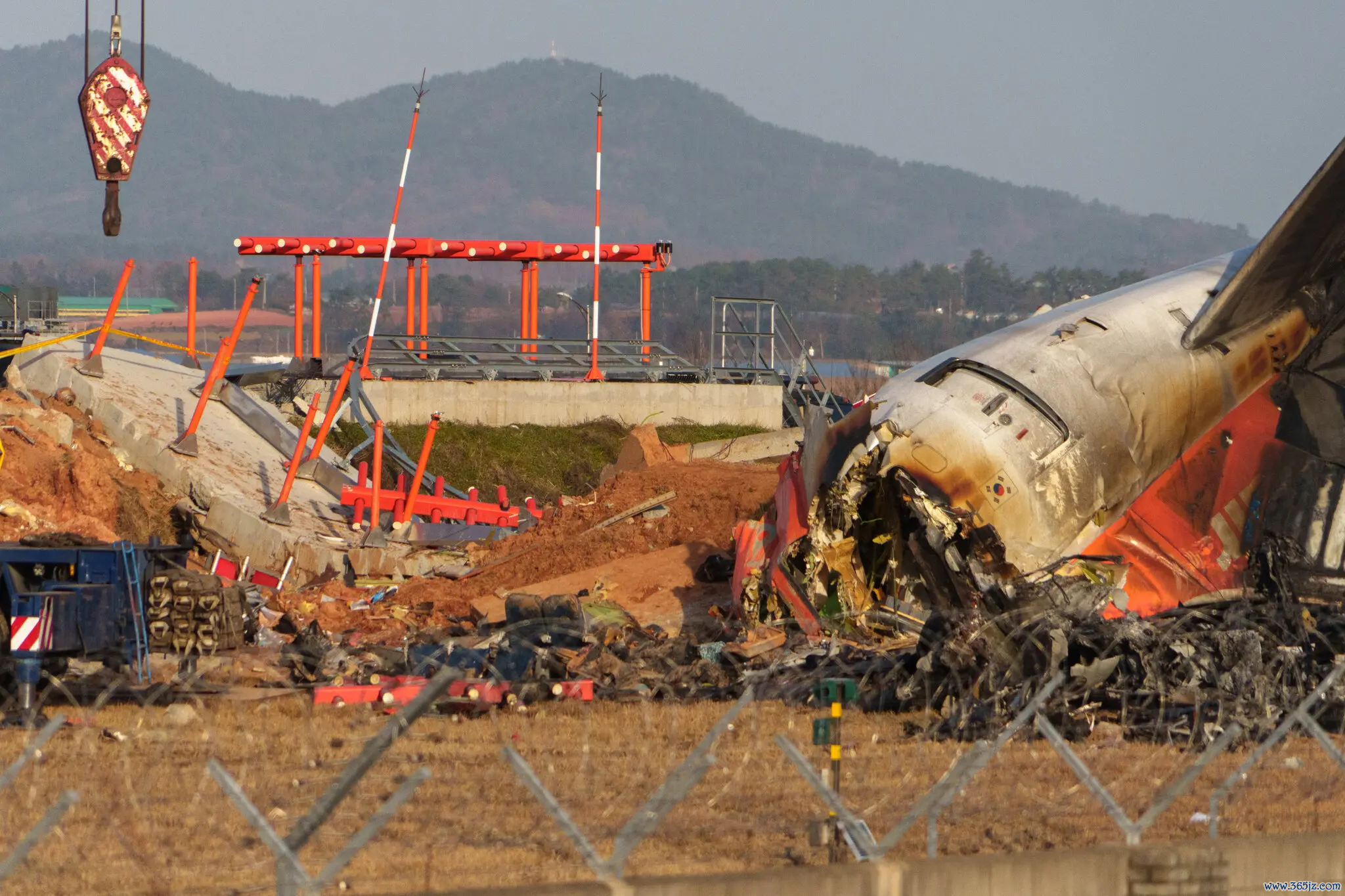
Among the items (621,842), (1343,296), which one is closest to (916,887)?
(621,842)

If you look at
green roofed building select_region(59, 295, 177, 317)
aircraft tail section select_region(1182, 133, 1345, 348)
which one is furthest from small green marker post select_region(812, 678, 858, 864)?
green roofed building select_region(59, 295, 177, 317)

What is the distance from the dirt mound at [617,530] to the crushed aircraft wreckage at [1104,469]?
449 centimetres

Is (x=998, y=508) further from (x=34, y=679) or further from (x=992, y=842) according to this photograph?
(x=34, y=679)

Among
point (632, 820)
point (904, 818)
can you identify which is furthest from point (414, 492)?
point (632, 820)

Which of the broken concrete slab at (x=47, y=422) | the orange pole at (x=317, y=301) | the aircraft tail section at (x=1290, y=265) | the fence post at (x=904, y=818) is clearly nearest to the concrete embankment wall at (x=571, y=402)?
the orange pole at (x=317, y=301)

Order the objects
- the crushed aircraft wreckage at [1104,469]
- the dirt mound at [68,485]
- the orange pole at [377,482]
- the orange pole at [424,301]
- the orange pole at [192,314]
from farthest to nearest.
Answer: the orange pole at [424,301]
the orange pole at [192,314]
the orange pole at [377,482]
the dirt mound at [68,485]
the crushed aircraft wreckage at [1104,469]

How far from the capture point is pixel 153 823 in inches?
384

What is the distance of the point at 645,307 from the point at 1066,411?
1099 inches

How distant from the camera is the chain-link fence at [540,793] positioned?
8773 millimetres

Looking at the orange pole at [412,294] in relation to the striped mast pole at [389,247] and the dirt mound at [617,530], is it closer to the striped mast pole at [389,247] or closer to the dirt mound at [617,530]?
the striped mast pole at [389,247]

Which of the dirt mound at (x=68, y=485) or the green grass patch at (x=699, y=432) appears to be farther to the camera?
the green grass patch at (x=699, y=432)

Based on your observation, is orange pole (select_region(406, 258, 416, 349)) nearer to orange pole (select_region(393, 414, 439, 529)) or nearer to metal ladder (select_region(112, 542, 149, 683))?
orange pole (select_region(393, 414, 439, 529))

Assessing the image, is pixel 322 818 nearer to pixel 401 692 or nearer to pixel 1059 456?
pixel 401 692

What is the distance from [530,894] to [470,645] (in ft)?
37.4
